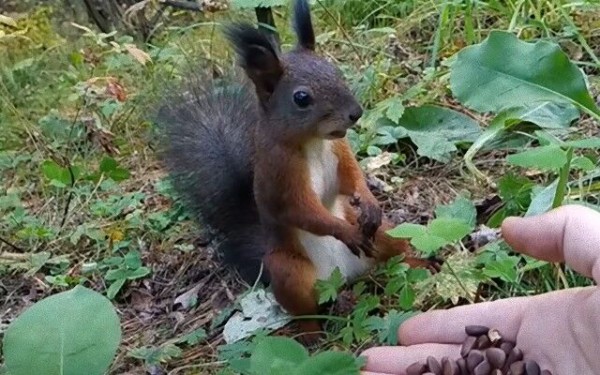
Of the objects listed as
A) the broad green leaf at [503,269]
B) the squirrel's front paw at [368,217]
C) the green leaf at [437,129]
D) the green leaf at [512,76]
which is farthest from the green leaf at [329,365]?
the green leaf at [437,129]

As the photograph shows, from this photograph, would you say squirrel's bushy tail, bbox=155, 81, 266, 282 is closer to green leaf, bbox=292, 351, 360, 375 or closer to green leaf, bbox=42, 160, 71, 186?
green leaf, bbox=42, 160, 71, 186

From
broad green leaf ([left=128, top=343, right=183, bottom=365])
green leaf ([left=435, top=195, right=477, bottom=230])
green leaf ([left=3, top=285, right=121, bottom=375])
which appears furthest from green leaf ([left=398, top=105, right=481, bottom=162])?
green leaf ([left=3, top=285, right=121, bottom=375])

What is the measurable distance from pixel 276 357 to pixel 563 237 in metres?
0.45

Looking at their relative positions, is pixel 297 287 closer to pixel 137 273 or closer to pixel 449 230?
pixel 449 230

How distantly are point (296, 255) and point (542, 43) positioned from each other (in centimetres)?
62

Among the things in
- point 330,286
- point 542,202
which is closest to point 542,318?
point 542,202

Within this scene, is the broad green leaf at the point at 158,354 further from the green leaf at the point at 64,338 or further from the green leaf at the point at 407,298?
the green leaf at the point at 64,338

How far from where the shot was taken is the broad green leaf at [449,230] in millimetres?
1582

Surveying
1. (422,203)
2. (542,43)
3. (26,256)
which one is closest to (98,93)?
(26,256)

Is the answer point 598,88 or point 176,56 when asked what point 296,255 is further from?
point 176,56

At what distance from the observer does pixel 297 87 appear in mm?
1896

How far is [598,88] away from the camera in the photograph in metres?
2.42

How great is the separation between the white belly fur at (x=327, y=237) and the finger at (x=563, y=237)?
546 millimetres

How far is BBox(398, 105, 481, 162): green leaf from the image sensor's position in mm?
2337
